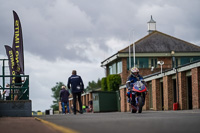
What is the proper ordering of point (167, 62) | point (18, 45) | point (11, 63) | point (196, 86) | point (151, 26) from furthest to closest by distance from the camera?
1. point (151, 26)
2. point (167, 62)
3. point (196, 86)
4. point (11, 63)
5. point (18, 45)

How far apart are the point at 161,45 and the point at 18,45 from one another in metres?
55.0

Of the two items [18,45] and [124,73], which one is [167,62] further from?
[18,45]

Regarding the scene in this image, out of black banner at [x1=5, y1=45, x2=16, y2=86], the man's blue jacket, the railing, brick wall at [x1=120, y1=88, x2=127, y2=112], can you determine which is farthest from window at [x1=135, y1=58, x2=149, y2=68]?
the railing

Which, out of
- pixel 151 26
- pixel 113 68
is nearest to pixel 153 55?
pixel 113 68

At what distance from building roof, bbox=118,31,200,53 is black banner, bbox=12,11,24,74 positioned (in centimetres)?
5001

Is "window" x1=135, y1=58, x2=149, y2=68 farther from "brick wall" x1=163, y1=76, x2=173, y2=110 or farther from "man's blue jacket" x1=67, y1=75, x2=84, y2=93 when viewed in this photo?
"man's blue jacket" x1=67, y1=75, x2=84, y2=93

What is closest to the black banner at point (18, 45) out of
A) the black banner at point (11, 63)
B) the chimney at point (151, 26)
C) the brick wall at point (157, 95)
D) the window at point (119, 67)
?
the black banner at point (11, 63)

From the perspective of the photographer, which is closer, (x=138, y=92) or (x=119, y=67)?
(x=138, y=92)

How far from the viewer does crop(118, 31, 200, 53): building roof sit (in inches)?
2931

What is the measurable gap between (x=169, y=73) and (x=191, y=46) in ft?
134

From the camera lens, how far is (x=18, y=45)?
2289cm

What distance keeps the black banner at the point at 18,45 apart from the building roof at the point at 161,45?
50.0 metres

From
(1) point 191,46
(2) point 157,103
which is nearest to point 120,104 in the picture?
(2) point 157,103

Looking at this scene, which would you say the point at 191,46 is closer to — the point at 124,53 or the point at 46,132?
the point at 124,53
